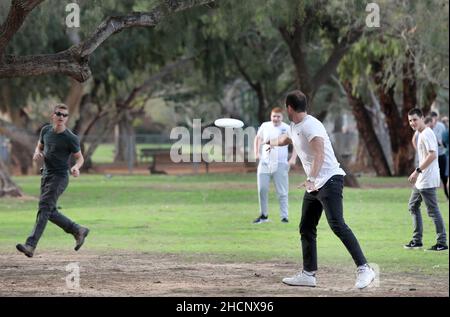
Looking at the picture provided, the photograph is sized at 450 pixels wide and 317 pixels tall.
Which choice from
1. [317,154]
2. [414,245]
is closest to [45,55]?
[317,154]

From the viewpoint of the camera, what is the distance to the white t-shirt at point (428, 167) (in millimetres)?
15875

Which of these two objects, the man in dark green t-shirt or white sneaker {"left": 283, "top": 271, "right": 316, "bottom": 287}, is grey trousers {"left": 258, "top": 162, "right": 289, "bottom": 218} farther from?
white sneaker {"left": 283, "top": 271, "right": 316, "bottom": 287}

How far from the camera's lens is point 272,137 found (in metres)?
20.1

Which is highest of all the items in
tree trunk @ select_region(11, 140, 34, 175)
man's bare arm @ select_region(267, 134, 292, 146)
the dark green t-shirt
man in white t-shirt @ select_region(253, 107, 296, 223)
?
man's bare arm @ select_region(267, 134, 292, 146)

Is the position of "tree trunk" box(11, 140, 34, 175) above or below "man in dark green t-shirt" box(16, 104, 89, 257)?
below

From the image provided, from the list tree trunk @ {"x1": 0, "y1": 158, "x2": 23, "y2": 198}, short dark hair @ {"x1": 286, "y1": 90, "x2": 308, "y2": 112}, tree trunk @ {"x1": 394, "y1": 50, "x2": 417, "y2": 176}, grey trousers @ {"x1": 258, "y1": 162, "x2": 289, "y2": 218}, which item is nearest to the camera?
short dark hair @ {"x1": 286, "y1": 90, "x2": 308, "y2": 112}

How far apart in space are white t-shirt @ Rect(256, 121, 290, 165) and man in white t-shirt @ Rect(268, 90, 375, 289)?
7886 millimetres

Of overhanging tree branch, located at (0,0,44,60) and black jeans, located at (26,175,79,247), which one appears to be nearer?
overhanging tree branch, located at (0,0,44,60)

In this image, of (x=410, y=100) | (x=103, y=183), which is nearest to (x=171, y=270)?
(x=103, y=183)

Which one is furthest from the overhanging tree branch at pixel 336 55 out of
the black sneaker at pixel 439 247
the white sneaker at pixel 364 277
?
the white sneaker at pixel 364 277

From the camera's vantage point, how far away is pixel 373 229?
65.9 feet

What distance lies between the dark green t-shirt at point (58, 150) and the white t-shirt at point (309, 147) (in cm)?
365

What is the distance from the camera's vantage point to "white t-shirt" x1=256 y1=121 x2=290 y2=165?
20.3 m

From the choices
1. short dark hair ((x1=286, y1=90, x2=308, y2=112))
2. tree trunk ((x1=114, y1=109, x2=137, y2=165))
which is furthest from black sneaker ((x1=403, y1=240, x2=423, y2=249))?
tree trunk ((x1=114, y1=109, x2=137, y2=165))
